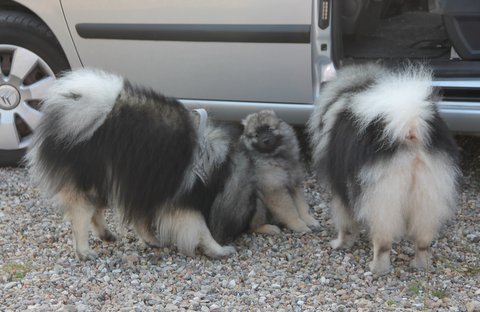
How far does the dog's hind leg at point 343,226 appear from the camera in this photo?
4129mm

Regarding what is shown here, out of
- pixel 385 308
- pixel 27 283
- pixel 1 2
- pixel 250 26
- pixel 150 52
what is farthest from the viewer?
pixel 1 2

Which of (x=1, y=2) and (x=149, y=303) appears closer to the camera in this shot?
(x=149, y=303)

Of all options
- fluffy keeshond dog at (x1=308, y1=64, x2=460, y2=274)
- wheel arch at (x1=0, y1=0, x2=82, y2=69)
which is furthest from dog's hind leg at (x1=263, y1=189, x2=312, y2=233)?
wheel arch at (x1=0, y1=0, x2=82, y2=69)

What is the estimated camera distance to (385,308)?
3.57 m

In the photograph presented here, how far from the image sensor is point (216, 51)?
5168mm

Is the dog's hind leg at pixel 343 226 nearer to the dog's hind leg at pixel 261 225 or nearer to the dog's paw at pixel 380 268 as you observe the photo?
the dog's paw at pixel 380 268

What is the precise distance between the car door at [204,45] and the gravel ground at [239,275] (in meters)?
1.14

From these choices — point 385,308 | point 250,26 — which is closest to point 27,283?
point 385,308

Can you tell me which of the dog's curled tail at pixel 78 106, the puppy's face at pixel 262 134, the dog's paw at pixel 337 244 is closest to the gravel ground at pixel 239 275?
the dog's paw at pixel 337 244

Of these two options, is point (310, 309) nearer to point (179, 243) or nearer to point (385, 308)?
point (385, 308)

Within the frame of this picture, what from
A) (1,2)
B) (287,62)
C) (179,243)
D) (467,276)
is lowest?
(467,276)

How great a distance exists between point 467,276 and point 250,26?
225 cm

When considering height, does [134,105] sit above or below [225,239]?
above

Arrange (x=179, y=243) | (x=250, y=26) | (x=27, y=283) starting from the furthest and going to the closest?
(x=250, y=26) < (x=179, y=243) < (x=27, y=283)
